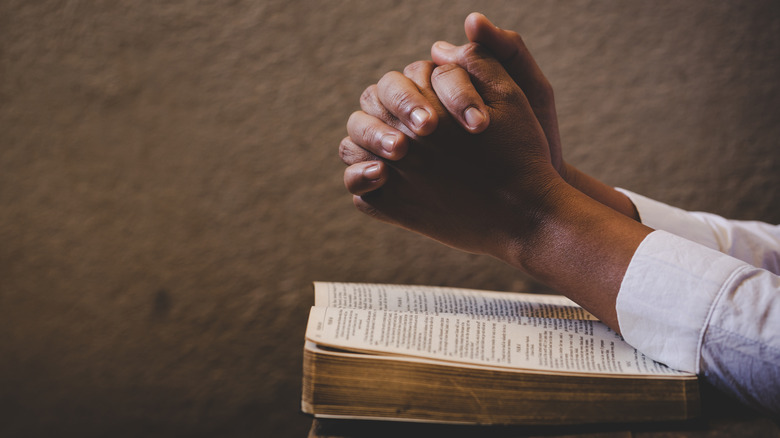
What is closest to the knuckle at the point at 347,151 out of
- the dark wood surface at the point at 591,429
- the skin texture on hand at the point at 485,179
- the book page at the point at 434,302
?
the skin texture on hand at the point at 485,179

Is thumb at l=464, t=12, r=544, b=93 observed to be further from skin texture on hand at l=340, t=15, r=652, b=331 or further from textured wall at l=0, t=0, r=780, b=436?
textured wall at l=0, t=0, r=780, b=436

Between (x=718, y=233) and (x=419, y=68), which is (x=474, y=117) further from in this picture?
(x=718, y=233)

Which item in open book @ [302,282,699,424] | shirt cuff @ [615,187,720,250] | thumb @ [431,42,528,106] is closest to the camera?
open book @ [302,282,699,424]

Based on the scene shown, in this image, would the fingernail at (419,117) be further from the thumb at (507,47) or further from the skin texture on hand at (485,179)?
the thumb at (507,47)

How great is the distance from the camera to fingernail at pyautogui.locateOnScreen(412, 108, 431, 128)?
1.38ft

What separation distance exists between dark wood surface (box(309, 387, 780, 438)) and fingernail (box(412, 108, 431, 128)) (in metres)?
0.24

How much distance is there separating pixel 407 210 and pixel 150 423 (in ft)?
1.73

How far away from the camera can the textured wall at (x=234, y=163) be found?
0.67m

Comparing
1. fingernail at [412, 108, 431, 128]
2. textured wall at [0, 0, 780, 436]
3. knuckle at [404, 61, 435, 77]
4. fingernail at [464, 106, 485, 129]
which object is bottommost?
textured wall at [0, 0, 780, 436]

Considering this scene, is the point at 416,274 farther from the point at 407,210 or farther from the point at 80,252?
the point at 80,252

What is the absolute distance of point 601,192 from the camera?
608 millimetres

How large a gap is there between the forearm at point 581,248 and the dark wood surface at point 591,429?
83mm

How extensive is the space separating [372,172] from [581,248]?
0.19 metres

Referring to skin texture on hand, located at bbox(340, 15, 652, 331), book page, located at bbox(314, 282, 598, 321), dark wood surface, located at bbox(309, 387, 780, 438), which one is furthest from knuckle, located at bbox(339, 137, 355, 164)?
dark wood surface, located at bbox(309, 387, 780, 438)
